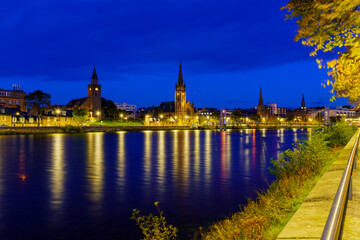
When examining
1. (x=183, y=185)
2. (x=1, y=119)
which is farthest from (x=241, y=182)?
(x=1, y=119)

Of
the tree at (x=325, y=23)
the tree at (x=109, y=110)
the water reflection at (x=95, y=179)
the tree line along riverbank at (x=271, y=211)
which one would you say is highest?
the tree at (x=109, y=110)

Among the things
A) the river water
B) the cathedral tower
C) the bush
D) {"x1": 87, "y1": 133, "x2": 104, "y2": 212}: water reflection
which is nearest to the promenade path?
the river water

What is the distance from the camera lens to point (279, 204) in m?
10.1

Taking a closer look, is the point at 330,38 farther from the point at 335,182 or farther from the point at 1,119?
the point at 1,119

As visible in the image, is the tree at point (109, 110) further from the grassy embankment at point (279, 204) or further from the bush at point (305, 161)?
the bush at point (305, 161)

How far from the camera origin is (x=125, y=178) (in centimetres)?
2655

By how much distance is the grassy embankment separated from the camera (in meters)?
8.37

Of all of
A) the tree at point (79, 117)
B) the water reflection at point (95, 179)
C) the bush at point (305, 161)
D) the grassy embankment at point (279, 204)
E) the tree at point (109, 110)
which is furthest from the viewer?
the tree at point (109, 110)

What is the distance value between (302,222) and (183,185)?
1713 cm

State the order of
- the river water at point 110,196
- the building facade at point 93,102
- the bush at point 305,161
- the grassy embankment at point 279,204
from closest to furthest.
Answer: the grassy embankment at point 279,204 < the river water at point 110,196 < the bush at point 305,161 < the building facade at point 93,102

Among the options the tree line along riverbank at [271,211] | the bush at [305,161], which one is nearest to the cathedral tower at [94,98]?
the bush at [305,161]

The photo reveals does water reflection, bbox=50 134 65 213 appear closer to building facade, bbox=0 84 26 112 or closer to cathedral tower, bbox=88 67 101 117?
building facade, bbox=0 84 26 112

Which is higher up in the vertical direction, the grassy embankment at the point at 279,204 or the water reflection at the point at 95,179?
the grassy embankment at the point at 279,204

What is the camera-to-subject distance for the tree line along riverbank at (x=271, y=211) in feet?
27.9
